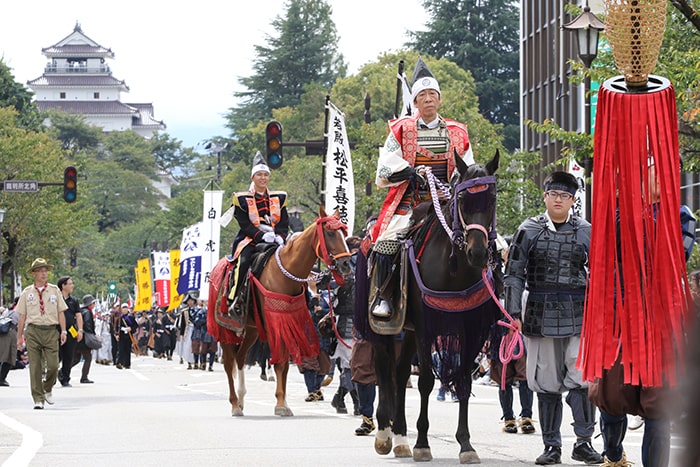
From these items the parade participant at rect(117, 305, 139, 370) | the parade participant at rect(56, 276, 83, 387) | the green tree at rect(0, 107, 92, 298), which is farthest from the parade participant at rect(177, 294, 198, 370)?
the green tree at rect(0, 107, 92, 298)

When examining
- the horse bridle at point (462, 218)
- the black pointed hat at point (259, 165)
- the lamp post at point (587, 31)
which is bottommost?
the horse bridle at point (462, 218)

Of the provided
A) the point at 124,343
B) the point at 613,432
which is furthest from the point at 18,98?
the point at 613,432

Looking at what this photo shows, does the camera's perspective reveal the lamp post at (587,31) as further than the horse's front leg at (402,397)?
Yes

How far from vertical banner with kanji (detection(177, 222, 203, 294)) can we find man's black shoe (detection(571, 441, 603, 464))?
106 feet

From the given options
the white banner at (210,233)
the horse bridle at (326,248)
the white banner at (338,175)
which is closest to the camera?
the horse bridle at (326,248)

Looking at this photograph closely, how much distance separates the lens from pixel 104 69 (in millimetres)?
182500

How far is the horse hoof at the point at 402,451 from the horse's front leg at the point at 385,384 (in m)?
0.09

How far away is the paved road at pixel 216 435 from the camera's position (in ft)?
37.3

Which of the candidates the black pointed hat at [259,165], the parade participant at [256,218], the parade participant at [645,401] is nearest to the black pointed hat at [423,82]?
the parade participant at [645,401]

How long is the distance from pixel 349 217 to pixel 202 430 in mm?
15457

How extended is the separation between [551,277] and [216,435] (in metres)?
4.37

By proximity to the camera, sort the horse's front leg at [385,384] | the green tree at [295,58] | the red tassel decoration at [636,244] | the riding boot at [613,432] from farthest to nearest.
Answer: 1. the green tree at [295,58]
2. the horse's front leg at [385,384]
3. the riding boot at [613,432]
4. the red tassel decoration at [636,244]

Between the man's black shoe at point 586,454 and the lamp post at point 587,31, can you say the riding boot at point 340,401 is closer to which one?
the lamp post at point 587,31

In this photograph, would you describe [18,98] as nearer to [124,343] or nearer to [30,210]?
[30,210]
